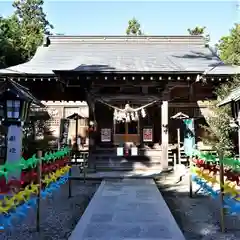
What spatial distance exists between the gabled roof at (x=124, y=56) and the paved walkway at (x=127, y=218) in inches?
169

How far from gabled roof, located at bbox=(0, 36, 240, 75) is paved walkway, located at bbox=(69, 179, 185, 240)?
14.1 feet

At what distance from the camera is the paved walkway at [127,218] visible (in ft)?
12.9

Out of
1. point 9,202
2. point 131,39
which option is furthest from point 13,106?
point 131,39

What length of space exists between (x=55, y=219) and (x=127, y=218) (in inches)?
50.6

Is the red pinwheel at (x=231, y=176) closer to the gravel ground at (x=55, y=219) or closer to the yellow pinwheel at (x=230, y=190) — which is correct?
the yellow pinwheel at (x=230, y=190)

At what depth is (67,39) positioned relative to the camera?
15.2m

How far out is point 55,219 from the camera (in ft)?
16.5

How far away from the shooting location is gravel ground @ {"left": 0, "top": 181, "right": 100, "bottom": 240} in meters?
4.15

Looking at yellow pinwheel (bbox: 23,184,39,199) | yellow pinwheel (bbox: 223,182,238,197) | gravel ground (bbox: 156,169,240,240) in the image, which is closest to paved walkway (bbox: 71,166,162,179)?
gravel ground (bbox: 156,169,240,240)

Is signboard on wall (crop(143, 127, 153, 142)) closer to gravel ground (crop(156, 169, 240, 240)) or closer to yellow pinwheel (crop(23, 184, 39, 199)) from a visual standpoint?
gravel ground (crop(156, 169, 240, 240))

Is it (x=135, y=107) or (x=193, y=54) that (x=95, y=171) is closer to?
(x=135, y=107)

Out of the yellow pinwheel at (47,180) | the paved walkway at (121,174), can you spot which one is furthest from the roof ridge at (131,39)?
the yellow pinwheel at (47,180)

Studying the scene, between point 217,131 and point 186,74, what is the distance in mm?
2650

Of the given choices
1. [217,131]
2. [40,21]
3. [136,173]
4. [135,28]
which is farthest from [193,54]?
[40,21]
